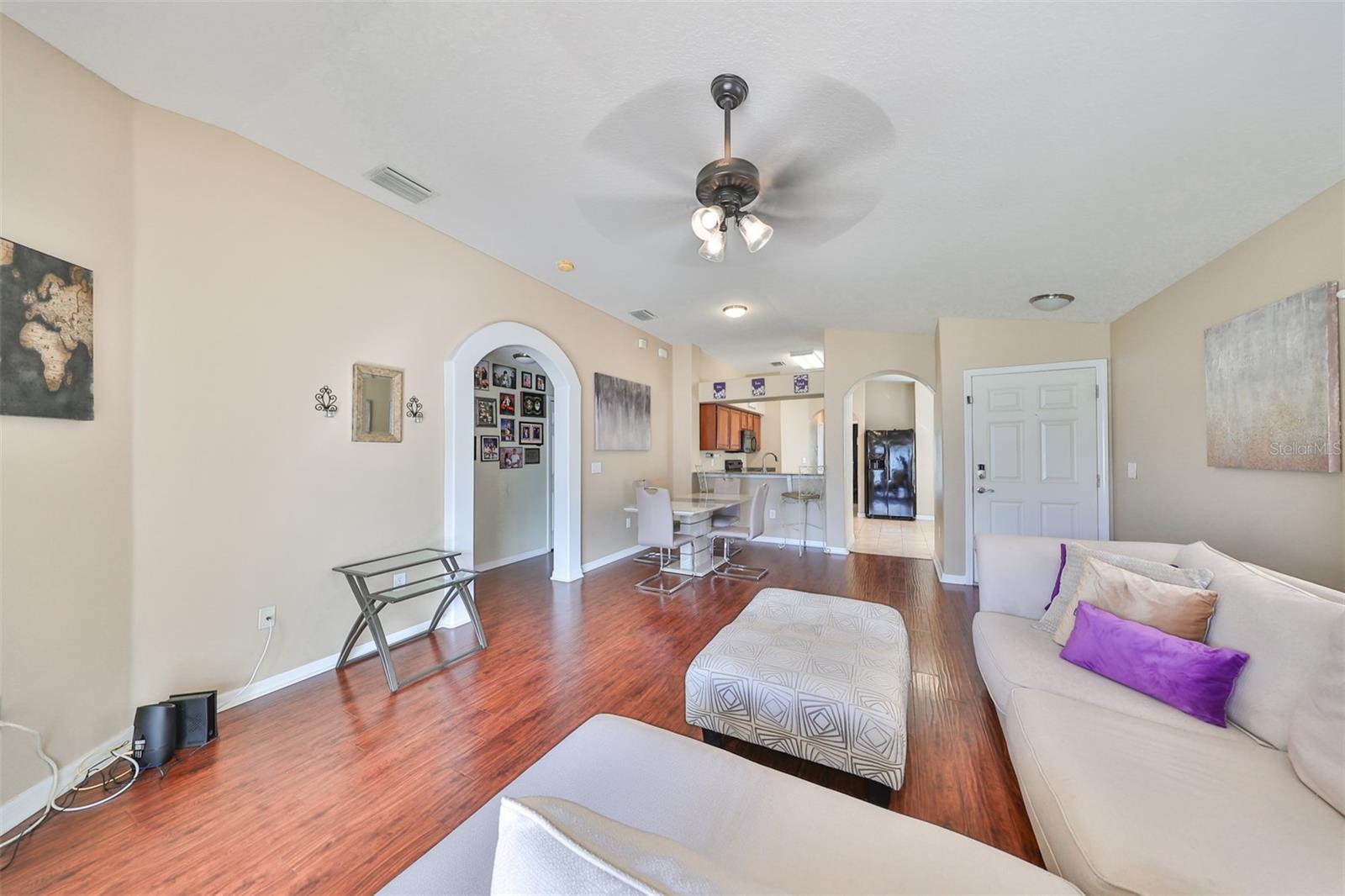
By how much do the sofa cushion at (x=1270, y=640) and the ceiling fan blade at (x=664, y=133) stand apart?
102 inches

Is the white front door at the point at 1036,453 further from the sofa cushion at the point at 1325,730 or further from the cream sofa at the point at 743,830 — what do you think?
the cream sofa at the point at 743,830

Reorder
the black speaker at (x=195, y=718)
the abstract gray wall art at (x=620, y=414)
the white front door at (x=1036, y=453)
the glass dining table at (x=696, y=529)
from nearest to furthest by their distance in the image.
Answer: the black speaker at (x=195, y=718), the white front door at (x=1036, y=453), the glass dining table at (x=696, y=529), the abstract gray wall art at (x=620, y=414)

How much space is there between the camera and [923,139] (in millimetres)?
2021

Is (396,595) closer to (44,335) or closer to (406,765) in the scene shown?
(406,765)

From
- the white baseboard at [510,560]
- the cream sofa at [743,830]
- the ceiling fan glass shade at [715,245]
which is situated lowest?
the white baseboard at [510,560]

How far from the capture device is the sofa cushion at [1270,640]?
1.28 meters

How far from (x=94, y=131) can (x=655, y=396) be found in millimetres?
4594

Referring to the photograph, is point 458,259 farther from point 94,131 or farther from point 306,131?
point 94,131

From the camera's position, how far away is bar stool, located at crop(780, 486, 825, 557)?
579cm

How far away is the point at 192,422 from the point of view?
2107 mm

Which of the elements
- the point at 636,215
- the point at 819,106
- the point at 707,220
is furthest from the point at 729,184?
the point at 636,215

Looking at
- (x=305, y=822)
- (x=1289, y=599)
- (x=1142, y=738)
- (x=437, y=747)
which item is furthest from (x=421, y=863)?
(x=1289, y=599)

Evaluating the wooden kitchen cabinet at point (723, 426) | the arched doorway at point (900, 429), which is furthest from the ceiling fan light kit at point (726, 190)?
the arched doorway at point (900, 429)

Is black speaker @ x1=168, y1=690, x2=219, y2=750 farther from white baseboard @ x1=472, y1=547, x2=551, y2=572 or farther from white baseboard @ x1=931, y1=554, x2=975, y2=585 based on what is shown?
white baseboard @ x1=931, y1=554, x2=975, y2=585
